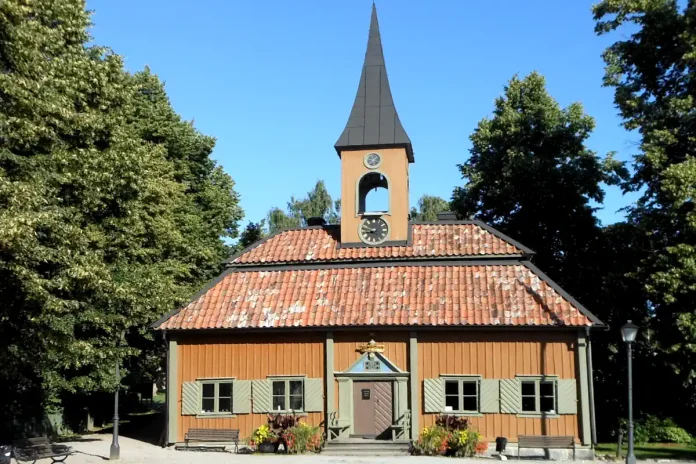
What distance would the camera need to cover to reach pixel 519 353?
841 inches

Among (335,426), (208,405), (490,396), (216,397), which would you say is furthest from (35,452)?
(490,396)

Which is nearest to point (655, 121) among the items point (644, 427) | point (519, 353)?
point (519, 353)

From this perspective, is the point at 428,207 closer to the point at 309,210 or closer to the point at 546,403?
the point at 309,210

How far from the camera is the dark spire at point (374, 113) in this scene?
2508 centimetres

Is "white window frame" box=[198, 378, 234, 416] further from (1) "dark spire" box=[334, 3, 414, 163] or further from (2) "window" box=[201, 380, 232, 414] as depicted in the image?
(1) "dark spire" box=[334, 3, 414, 163]

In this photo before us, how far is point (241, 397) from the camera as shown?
22.5 metres

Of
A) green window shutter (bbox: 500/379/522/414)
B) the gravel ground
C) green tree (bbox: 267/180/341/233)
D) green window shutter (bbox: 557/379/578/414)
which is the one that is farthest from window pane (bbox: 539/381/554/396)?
green tree (bbox: 267/180/341/233)

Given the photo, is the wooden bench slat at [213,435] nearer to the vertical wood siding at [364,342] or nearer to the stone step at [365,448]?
the stone step at [365,448]

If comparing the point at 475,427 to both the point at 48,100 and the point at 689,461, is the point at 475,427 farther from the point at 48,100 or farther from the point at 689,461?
the point at 48,100

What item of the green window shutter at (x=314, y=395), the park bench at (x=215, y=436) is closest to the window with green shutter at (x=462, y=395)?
the green window shutter at (x=314, y=395)

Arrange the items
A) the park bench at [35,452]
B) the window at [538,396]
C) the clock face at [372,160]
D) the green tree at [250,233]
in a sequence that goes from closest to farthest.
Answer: the park bench at [35,452] → the window at [538,396] → the clock face at [372,160] → the green tree at [250,233]

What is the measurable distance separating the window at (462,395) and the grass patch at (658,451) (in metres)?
4.37

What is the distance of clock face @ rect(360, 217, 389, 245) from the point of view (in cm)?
2458

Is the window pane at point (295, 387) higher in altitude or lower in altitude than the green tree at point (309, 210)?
lower
